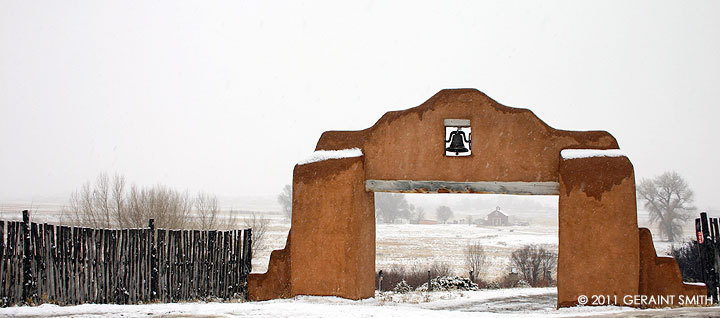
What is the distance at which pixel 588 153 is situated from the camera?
9477mm

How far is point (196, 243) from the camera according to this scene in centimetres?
1066

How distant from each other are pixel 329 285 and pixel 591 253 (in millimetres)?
4481

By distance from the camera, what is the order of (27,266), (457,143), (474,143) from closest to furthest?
1. (27,266)
2. (457,143)
3. (474,143)

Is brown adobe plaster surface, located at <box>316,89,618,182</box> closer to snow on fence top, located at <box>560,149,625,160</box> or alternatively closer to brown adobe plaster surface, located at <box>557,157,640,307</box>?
snow on fence top, located at <box>560,149,625,160</box>

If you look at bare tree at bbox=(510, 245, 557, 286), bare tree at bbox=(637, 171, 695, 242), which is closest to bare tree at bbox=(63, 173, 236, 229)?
bare tree at bbox=(510, 245, 557, 286)

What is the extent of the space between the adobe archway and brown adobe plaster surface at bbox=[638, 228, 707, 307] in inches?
0.7

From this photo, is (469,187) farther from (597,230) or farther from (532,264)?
(532,264)

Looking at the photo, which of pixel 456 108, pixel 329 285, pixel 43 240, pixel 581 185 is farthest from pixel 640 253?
pixel 43 240

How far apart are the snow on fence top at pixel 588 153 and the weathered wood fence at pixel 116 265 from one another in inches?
243

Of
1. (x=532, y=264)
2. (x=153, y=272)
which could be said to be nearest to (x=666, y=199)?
(x=532, y=264)

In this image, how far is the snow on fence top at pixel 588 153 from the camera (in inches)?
371

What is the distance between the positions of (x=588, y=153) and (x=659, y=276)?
7.87 ft

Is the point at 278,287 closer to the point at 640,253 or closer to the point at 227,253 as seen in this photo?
the point at 227,253

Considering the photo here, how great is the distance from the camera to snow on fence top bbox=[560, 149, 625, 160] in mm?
9432
